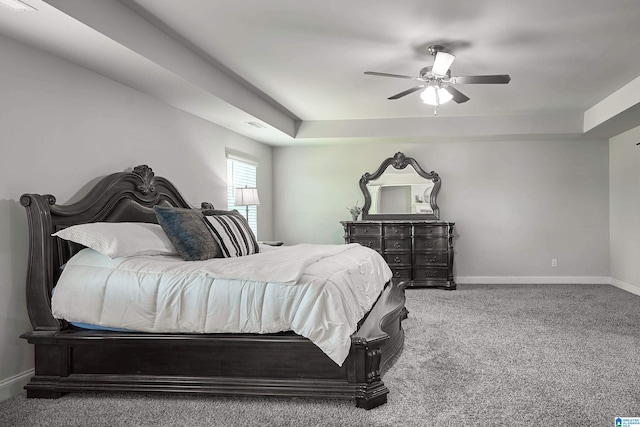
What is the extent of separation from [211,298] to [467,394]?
1565mm

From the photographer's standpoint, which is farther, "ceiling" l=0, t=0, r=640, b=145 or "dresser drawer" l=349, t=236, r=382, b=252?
"dresser drawer" l=349, t=236, r=382, b=252

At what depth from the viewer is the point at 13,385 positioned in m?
2.96

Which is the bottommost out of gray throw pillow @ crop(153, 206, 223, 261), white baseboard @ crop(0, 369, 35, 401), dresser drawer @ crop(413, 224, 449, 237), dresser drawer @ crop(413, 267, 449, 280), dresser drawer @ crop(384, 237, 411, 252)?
white baseboard @ crop(0, 369, 35, 401)

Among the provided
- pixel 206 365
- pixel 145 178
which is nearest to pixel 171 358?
pixel 206 365

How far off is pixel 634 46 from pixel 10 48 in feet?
14.9

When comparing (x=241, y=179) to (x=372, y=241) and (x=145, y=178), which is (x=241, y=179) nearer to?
(x=372, y=241)

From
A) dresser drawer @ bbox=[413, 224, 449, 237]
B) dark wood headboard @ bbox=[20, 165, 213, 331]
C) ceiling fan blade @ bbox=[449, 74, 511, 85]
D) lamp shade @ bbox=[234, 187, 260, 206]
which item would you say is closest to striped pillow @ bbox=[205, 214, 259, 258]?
dark wood headboard @ bbox=[20, 165, 213, 331]

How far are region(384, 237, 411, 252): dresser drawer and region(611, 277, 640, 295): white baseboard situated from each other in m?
2.91

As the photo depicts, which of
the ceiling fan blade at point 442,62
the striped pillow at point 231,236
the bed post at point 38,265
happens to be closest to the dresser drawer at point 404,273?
the striped pillow at point 231,236

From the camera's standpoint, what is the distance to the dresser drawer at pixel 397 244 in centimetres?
701

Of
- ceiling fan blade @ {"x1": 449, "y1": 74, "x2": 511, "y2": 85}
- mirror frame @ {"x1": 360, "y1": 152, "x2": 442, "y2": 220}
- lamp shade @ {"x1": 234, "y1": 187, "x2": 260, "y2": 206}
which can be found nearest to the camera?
ceiling fan blade @ {"x1": 449, "y1": 74, "x2": 511, "y2": 85}

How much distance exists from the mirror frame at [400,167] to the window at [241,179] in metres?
1.73

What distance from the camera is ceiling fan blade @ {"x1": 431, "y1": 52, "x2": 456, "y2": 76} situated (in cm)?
378

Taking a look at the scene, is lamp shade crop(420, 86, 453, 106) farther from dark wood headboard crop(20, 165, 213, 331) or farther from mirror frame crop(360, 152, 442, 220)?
mirror frame crop(360, 152, 442, 220)
